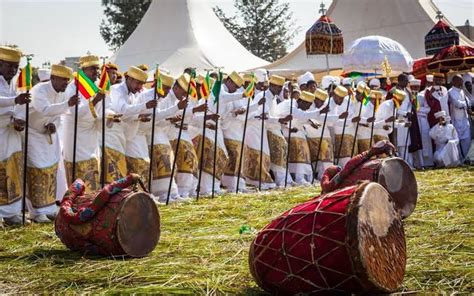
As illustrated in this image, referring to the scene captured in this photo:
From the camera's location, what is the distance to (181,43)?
2066 cm

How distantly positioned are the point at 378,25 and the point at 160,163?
14.3 meters

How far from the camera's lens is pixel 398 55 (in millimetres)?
16766

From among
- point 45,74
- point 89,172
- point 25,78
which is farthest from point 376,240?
point 45,74

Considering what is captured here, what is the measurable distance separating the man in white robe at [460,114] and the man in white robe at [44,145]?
9.39 metres

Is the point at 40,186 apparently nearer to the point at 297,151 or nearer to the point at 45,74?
the point at 45,74

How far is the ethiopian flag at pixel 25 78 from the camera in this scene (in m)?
7.42

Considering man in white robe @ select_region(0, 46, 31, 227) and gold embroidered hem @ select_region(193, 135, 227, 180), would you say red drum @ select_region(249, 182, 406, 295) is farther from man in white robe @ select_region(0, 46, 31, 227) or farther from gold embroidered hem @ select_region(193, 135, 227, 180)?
gold embroidered hem @ select_region(193, 135, 227, 180)

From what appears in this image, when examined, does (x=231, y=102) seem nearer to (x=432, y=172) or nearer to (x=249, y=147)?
(x=249, y=147)

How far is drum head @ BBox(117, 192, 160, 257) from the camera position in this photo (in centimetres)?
531

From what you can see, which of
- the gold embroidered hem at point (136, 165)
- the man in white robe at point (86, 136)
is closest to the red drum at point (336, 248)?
the man in white robe at point (86, 136)

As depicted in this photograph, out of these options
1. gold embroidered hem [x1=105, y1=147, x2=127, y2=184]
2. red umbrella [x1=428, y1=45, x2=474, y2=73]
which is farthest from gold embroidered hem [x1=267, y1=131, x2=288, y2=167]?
red umbrella [x1=428, y1=45, x2=474, y2=73]

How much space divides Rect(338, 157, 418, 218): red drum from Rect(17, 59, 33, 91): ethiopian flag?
350 cm

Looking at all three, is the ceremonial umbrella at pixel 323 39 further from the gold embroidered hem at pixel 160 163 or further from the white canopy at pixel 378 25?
the gold embroidered hem at pixel 160 163

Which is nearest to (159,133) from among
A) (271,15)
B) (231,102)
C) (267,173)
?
(231,102)
